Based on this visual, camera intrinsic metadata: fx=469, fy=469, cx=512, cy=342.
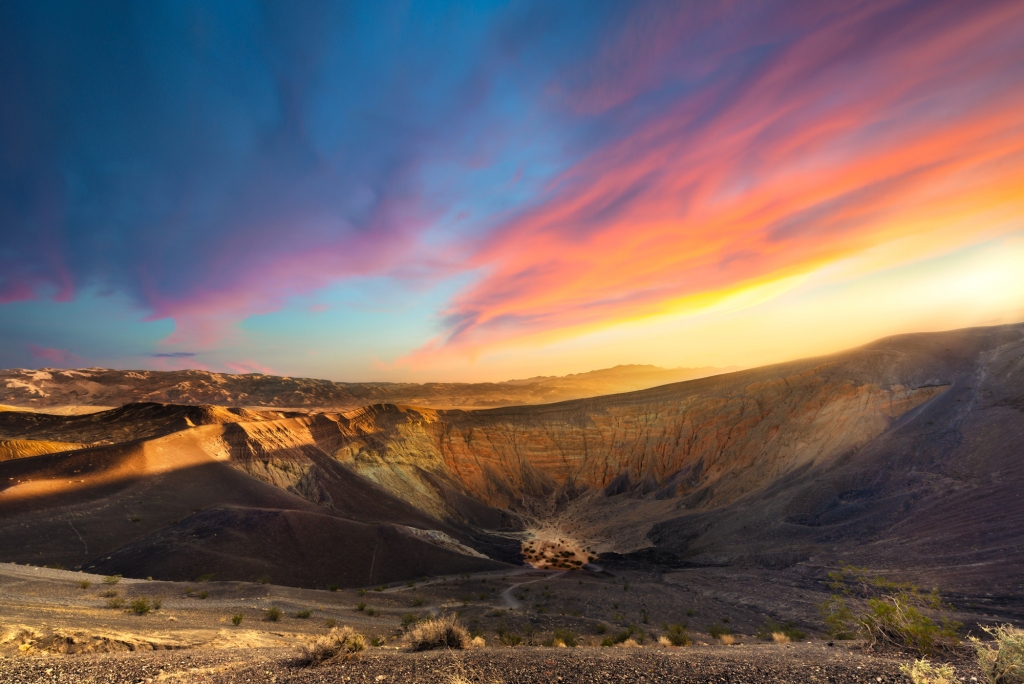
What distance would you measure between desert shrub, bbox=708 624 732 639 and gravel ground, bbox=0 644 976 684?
9.91m

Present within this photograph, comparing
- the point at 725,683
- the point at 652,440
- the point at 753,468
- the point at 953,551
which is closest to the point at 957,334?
the point at 753,468

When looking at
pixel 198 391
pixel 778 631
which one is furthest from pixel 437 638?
pixel 198 391

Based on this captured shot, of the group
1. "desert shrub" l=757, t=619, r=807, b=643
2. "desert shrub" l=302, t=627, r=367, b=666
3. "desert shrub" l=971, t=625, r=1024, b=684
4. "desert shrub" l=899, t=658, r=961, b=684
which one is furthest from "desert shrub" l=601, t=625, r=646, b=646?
"desert shrub" l=971, t=625, r=1024, b=684

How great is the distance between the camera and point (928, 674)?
625cm

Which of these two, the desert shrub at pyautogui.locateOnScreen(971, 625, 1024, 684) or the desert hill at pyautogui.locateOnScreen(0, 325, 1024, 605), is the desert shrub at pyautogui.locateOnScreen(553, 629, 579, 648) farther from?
the desert hill at pyautogui.locateOnScreen(0, 325, 1024, 605)

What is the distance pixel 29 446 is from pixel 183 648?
53296 mm

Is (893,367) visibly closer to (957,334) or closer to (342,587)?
(957,334)

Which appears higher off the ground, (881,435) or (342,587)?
(881,435)

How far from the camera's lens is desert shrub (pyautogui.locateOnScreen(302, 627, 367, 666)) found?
854 cm

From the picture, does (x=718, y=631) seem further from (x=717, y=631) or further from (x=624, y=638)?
(x=624, y=638)

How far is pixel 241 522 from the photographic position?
101ft

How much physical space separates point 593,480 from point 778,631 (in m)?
47.2

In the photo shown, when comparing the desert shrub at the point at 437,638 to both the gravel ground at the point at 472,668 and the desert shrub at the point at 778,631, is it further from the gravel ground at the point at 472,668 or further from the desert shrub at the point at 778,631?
the desert shrub at the point at 778,631

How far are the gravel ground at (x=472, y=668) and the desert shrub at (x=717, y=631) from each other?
9.91m
